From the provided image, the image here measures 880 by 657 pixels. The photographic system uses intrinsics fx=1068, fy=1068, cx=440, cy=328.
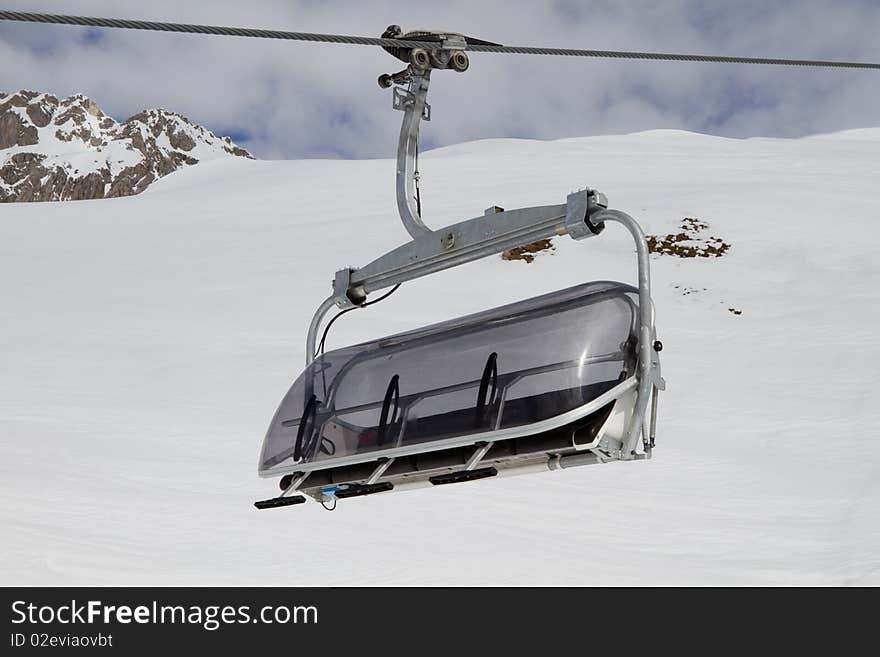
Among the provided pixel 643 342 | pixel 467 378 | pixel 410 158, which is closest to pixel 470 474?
pixel 467 378

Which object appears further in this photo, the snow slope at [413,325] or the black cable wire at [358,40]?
the snow slope at [413,325]

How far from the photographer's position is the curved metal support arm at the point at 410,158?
461cm

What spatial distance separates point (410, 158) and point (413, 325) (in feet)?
41.4

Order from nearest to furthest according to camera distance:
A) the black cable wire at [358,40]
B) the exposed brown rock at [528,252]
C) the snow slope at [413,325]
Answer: the black cable wire at [358,40] → the snow slope at [413,325] → the exposed brown rock at [528,252]

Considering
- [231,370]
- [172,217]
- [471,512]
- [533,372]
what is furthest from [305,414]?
[172,217]

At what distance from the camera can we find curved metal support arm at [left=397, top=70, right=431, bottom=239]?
4.61m

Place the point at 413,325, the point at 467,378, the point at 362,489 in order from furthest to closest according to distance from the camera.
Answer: the point at 413,325 < the point at 362,489 < the point at 467,378

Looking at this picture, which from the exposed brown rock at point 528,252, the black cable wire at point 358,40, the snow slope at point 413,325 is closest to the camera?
the black cable wire at point 358,40

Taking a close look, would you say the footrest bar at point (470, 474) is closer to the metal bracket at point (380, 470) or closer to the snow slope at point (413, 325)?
the metal bracket at point (380, 470)

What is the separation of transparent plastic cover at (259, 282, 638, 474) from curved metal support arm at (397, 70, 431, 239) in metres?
0.48

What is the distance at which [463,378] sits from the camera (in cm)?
441

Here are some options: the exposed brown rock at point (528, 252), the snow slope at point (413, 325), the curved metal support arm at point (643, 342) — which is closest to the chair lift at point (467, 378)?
the curved metal support arm at point (643, 342)

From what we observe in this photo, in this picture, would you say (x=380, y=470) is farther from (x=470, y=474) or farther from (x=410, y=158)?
(x=410, y=158)
